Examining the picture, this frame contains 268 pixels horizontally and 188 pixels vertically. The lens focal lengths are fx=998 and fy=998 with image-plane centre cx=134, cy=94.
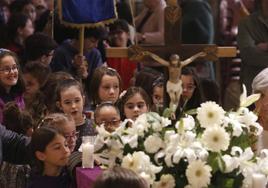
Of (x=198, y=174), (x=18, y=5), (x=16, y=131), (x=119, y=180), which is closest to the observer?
(x=119, y=180)

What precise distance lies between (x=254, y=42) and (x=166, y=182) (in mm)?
4450

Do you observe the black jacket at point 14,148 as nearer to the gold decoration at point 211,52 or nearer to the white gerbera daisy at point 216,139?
the gold decoration at point 211,52

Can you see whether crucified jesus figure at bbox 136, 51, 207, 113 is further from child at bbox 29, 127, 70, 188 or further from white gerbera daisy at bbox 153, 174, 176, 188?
child at bbox 29, 127, 70, 188

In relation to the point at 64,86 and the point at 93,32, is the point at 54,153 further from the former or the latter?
the point at 93,32

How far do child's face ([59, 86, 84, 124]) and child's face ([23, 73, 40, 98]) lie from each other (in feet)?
3.99

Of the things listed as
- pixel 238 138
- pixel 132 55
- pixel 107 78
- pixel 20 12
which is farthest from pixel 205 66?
pixel 238 138

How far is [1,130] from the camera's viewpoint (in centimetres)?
538

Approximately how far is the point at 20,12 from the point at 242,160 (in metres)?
5.37

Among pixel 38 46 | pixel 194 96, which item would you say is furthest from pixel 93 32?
pixel 194 96

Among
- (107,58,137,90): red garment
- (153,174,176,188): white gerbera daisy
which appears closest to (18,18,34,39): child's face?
(107,58,137,90): red garment

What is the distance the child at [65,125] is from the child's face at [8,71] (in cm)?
153

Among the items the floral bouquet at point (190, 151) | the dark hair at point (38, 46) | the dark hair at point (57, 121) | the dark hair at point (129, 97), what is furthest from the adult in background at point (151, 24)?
the floral bouquet at point (190, 151)

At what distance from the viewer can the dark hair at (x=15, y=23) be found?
29.3 ft

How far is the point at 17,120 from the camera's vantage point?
608 cm
